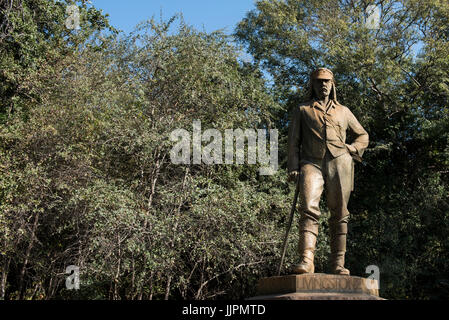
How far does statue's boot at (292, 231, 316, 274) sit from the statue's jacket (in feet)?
2.75

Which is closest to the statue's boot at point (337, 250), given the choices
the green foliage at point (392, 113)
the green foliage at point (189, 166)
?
the green foliage at point (189, 166)

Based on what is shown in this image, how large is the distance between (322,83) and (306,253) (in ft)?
6.79

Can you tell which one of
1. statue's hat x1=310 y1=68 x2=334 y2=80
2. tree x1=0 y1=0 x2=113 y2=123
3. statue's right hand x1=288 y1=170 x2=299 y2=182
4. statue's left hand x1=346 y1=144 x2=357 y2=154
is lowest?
statue's right hand x1=288 y1=170 x2=299 y2=182

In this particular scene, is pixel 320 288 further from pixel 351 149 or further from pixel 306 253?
pixel 351 149

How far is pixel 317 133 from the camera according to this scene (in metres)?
6.81

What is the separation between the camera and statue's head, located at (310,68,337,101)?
6926 mm

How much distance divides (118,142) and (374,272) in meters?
7.49

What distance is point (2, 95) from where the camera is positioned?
570 inches

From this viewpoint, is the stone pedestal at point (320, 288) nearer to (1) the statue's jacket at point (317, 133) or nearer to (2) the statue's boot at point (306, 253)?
(2) the statue's boot at point (306, 253)

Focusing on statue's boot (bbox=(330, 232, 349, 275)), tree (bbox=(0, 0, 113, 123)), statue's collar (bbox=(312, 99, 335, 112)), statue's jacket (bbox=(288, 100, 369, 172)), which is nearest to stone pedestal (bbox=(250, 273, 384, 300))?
statue's boot (bbox=(330, 232, 349, 275))

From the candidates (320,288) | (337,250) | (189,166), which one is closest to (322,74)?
(337,250)

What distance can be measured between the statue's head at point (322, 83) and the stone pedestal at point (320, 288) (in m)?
2.27

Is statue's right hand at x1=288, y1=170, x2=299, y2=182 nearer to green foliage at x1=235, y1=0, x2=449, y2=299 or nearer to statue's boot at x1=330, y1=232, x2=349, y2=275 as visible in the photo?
statue's boot at x1=330, y1=232, x2=349, y2=275

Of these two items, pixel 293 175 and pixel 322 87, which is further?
pixel 322 87
